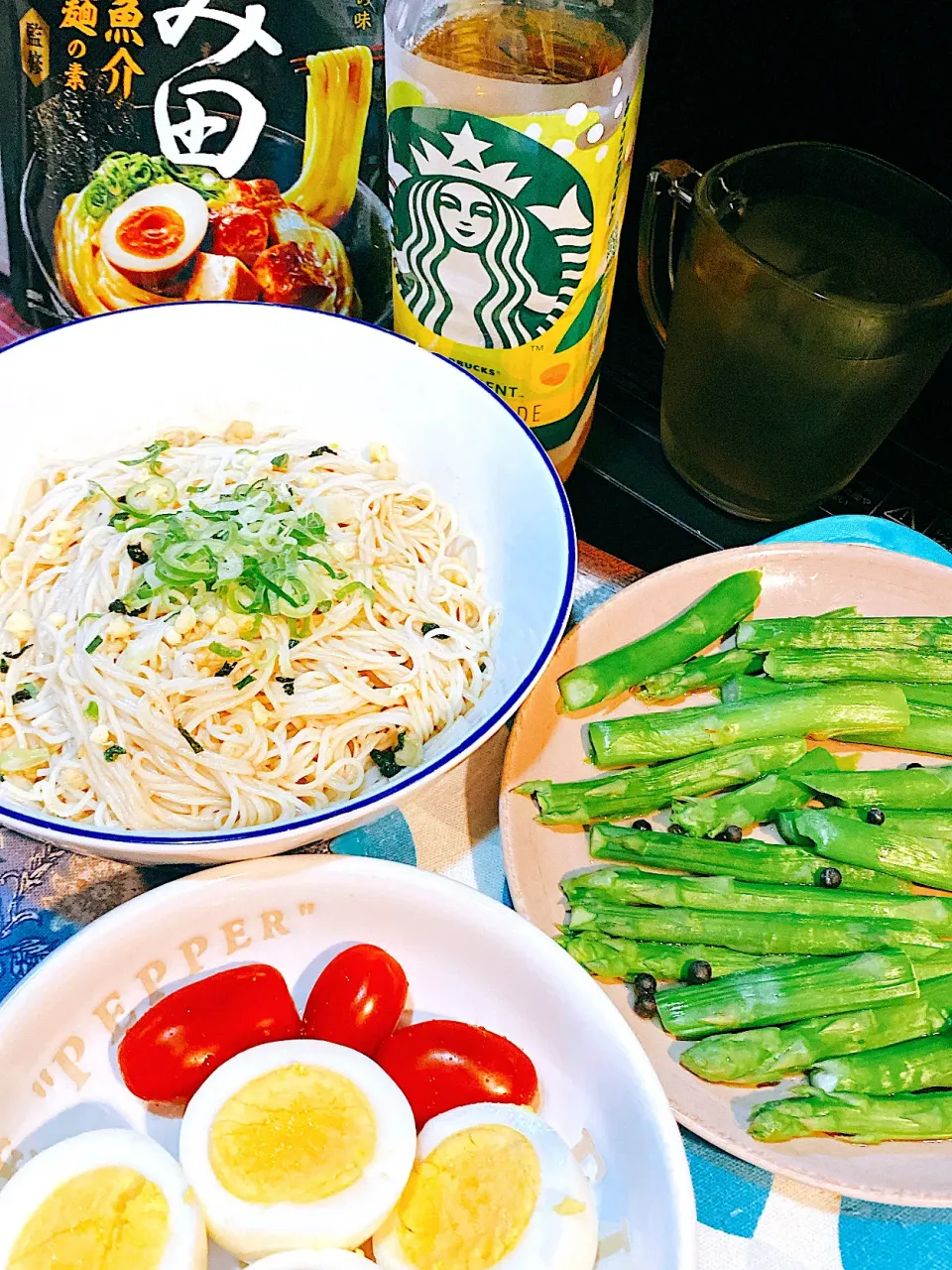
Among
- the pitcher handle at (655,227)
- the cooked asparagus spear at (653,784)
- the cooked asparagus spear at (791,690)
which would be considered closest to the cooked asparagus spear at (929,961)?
the cooked asparagus spear at (653,784)

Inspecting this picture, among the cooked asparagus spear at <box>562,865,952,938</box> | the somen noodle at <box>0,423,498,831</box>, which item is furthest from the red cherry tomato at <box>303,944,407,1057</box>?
the cooked asparagus spear at <box>562,865,952,938</box>

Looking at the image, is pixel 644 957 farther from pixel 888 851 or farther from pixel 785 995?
pixel 888 851

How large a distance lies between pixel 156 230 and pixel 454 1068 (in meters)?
1.80

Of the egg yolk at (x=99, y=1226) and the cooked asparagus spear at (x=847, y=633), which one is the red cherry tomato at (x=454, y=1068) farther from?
the cooked asparagus spear at (x=847, y=633)

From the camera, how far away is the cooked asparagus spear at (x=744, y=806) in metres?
1.77

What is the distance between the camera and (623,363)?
2.67m

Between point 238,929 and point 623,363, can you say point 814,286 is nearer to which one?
point 623,363

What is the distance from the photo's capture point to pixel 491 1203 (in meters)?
1.26

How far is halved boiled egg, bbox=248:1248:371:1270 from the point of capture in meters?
1.18

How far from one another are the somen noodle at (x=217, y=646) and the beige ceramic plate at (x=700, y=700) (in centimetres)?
20

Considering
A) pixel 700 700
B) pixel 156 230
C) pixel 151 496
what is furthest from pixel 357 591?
pixel 156 230

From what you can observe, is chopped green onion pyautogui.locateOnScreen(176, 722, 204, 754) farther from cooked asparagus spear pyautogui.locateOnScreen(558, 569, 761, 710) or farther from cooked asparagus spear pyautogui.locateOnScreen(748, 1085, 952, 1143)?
cooked asparagus spear pyautogui.locateOnScreen(748, 1085, 952, 1143)

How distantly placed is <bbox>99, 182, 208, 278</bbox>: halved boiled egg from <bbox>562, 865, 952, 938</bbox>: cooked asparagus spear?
1565 mm

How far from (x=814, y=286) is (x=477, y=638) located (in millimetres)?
931
